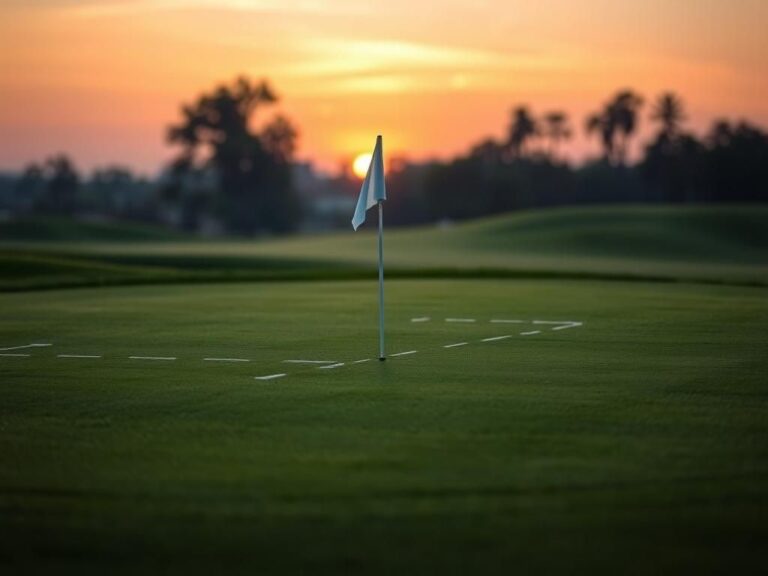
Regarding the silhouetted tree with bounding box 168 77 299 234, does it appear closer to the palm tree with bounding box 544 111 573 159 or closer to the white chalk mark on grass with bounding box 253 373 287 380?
the palm tree with bounding box 544 111 573 159

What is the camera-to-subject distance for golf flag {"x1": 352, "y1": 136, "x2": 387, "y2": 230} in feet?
44.7

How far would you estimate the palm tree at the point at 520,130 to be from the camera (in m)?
150

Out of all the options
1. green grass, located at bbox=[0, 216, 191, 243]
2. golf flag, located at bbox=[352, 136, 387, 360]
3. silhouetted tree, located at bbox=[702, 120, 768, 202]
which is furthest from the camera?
silhouetted tree, located at bbox=[702, 120, 768, 202]

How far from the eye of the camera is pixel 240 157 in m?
131

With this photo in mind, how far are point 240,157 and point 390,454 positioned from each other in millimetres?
124352

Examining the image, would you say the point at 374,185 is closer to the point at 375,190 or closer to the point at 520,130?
the point at 375,190

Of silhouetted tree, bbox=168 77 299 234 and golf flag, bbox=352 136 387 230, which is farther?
silhouetted tree, bbox=168 77 299 234

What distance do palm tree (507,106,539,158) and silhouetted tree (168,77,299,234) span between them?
3272cm

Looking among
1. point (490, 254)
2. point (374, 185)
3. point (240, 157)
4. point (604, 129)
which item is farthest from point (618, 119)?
point (374, 185)

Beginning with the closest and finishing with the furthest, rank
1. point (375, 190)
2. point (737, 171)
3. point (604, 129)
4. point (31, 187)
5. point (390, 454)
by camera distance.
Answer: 1. point (390, 454)
2. point (375, 190)
3. point (737, 171)
4. point (604, 129)
5. point (31, 187)

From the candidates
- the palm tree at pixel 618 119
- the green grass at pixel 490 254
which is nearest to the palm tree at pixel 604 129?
the palm tree at pixel 618 119

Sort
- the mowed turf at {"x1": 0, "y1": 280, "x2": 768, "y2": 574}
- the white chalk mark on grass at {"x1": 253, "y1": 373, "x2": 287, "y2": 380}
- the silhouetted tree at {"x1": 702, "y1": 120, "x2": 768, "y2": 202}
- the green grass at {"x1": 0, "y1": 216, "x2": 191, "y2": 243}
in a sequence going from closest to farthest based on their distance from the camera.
→ the mowed turf at {"x1": 0, "y1": 280, "x2": 768, "y2": 574}
the white chalk mark on grass at {"x1": 253, "y1": 373, "x2": 287, "y2": 380}
the green grass at {"x1": 0, "y1": 216, "x2": 191, "y2": 243}
the silhouetted tree at {"x1": 702, "y1": 120, "x2": 768, "y2": 202}

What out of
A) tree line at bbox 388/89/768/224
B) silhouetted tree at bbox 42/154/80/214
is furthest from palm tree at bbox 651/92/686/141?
silhouetted tree at bbox 42/154/80/214

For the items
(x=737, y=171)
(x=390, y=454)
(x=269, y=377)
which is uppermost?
(x=737, y=171)
